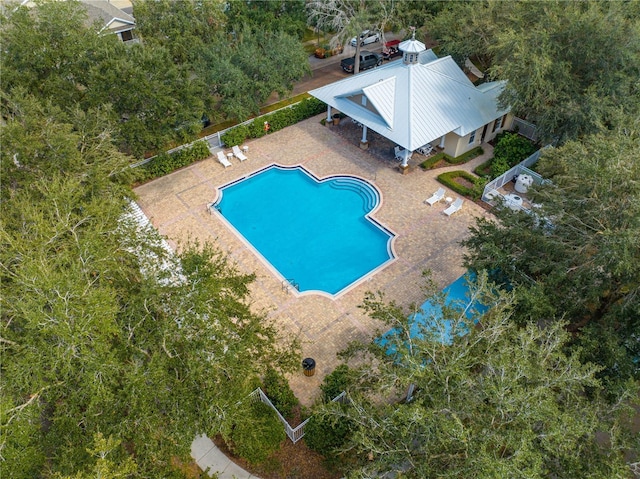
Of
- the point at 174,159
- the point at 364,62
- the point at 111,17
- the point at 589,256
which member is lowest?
the point at 174,159

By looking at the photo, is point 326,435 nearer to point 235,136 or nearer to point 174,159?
point 174,159

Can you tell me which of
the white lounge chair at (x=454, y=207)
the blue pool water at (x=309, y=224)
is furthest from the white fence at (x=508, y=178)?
the blue pool water at (x=309, y=224)

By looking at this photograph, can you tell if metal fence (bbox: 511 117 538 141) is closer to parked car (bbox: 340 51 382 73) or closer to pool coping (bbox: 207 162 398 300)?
pool coping (bbox: 207 162 398 300)

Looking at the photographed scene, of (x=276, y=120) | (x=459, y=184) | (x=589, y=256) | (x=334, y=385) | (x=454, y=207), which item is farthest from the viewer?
(x=276, y=120)

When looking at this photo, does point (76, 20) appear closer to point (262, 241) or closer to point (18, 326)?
point (262, 241)

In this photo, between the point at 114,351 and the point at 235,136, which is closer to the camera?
the point at 114,351

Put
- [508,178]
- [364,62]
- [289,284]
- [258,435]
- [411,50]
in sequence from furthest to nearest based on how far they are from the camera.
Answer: [364,62] → [411,50] → [508,178] → [289,284] → [258,435]

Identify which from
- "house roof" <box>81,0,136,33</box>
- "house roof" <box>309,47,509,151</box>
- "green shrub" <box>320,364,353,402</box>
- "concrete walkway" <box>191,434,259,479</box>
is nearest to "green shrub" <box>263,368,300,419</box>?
"green shrub" <box>320,364,353,402</box>

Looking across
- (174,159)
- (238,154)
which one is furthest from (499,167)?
(174,159)

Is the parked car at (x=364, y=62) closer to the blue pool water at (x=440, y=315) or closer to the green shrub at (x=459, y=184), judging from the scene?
the green shrub at (x=459, y=184)
